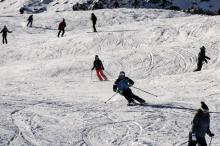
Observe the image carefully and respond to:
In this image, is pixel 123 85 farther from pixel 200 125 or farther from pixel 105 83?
pixel 105 83

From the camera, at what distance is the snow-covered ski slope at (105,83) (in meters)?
14.8

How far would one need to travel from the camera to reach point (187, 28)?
37.0 meters

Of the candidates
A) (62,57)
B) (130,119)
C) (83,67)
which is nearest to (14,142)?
(130,119)

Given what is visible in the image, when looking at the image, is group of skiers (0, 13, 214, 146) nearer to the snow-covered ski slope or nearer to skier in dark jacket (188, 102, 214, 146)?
skier in dark jacket (188, 102, 214, 146)

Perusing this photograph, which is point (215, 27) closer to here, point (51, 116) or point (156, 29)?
point (156, 29)

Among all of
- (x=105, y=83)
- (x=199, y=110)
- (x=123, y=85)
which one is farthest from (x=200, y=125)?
(x=105, y=83)

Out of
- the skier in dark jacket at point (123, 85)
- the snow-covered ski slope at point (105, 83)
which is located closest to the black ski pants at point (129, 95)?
the skier in dark jacket at point (123, 85)

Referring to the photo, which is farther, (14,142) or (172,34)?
(172,34)

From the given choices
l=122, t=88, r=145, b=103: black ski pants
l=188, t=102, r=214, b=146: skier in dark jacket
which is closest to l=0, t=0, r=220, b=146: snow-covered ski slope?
l=122, t=88, r=145, b=103: black ski pants

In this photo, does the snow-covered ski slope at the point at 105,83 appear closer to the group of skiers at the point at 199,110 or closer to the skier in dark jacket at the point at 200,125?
the group of skiers at the point at 199,110

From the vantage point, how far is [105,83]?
2478 cm

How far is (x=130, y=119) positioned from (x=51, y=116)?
2774 millimetres

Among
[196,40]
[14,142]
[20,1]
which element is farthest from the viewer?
[20,1]

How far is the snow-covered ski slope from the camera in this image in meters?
14.8
